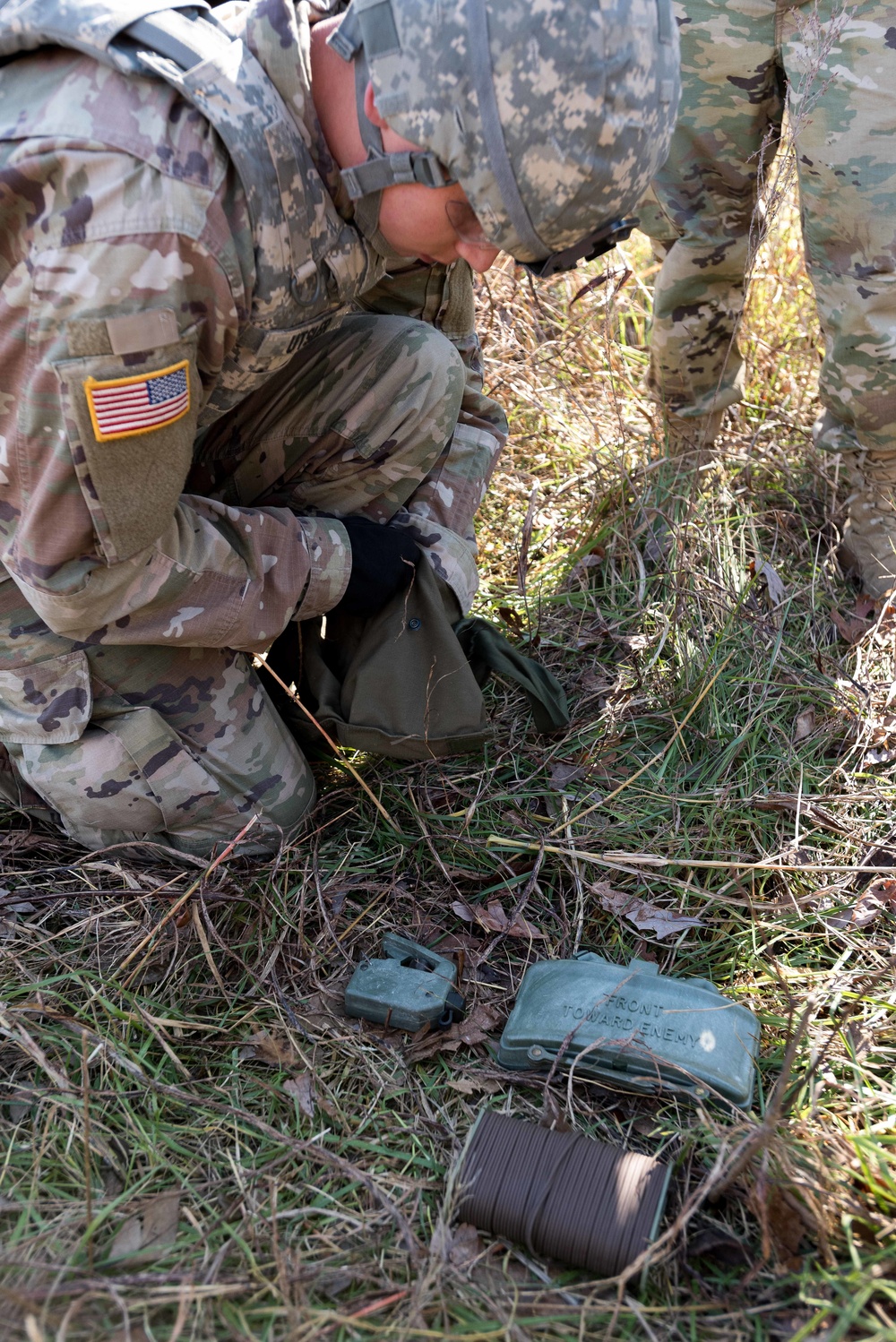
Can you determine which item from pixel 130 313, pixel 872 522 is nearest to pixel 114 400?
pixel 130 313

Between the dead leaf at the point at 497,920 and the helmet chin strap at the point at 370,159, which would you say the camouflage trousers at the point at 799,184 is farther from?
the dead leaf at the point at 497,920

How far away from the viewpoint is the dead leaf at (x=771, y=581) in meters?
3.28

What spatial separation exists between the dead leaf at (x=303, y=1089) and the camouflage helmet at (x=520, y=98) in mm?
1709

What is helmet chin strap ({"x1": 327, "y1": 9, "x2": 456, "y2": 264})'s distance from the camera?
196 centimetres

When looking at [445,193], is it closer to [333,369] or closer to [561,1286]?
[333,369]

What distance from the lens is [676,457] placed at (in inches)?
140

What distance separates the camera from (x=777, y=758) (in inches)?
A: 111

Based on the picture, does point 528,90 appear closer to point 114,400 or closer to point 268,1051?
point 114,400

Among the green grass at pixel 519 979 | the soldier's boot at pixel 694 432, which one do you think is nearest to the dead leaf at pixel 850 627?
the green grass at pixel 519 979

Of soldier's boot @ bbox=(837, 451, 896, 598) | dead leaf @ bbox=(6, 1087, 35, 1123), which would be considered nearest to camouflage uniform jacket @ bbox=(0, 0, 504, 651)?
dead leaf @ bbox=(6, 1087, 35, 1123)

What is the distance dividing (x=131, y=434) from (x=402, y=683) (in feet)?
3.31

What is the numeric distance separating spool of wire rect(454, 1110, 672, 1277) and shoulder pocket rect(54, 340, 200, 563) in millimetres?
1345

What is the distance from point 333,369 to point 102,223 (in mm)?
1087

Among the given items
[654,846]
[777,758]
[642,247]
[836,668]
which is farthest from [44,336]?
[642,247]
